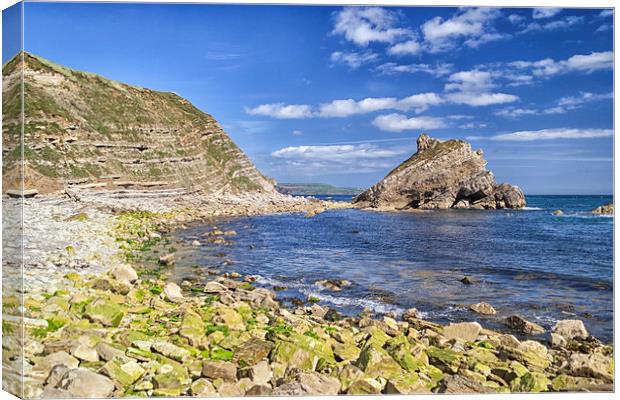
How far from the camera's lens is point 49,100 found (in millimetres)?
22594

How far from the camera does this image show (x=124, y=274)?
7.86 m

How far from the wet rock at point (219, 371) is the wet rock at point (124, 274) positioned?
307 centimetres

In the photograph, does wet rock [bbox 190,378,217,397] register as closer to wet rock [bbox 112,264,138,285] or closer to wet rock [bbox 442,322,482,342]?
wet rock [bbox 112,264,138,285]

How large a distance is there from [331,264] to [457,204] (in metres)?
32.8

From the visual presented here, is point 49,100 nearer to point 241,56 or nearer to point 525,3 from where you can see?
point 241,56

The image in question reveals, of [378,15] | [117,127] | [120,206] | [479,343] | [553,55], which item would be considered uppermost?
[117,127]

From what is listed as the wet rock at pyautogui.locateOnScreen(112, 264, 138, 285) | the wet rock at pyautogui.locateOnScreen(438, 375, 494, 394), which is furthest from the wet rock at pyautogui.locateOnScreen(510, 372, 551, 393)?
the wet rock at pyautogui.locateOnScreen(112, 264, 138, 285)

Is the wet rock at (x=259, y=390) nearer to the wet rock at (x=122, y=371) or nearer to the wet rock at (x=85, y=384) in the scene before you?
the wet rock at (x=122, y=371)

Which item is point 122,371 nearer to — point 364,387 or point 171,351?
point 171,351

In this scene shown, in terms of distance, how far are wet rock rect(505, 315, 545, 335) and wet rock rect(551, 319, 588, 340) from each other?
245 millimetres

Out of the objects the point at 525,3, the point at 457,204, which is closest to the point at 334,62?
the point at 525,3

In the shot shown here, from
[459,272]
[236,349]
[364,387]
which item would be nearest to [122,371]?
[236,349]

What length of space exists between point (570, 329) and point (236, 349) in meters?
4.46

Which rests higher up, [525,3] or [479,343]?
[525,3]
